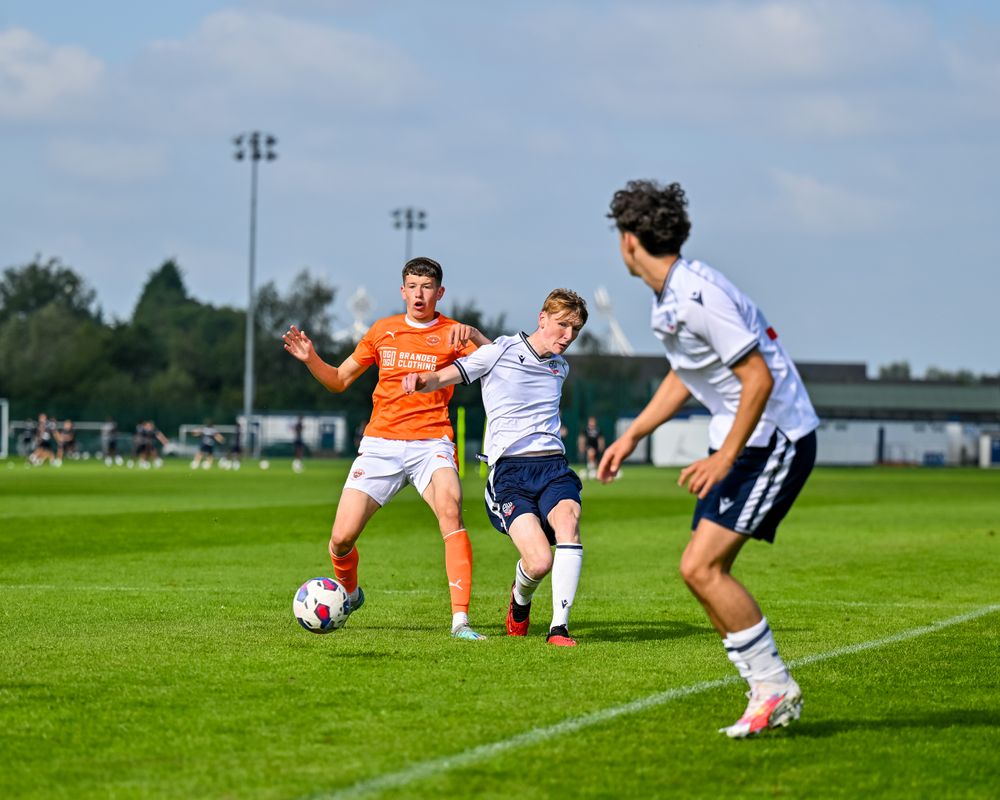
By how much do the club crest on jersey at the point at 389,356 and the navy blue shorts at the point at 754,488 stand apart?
3.76 m

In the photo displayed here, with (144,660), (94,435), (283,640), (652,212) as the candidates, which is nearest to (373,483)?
(283,640)

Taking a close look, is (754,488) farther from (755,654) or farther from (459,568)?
(459,568)

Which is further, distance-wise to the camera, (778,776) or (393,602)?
(393,602)

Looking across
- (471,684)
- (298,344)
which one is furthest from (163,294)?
(471,684)

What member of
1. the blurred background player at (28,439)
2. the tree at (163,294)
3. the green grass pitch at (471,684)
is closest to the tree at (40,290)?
the tree at (163,294)

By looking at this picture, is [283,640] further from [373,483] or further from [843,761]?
[843,761]

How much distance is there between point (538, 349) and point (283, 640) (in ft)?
7.52

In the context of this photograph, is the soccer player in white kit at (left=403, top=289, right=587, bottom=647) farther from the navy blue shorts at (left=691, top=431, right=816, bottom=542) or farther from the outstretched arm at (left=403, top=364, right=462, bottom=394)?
the navy blue shorts at (left=691, top=431, right=816, bottom=542)

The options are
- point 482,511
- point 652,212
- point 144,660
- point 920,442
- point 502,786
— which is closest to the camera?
point 502,786

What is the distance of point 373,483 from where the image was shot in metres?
9.37

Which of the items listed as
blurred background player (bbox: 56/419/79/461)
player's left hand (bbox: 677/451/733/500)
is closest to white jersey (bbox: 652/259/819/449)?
player's left hand (bbox: 677/451/733/500)

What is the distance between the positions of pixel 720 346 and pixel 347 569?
423cm

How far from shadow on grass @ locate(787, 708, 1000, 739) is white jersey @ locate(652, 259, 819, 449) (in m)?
1.20

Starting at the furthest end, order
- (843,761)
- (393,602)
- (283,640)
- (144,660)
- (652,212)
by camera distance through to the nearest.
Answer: (393,602)
(283,640)
(144,660)
(652,212)
(843,761)
